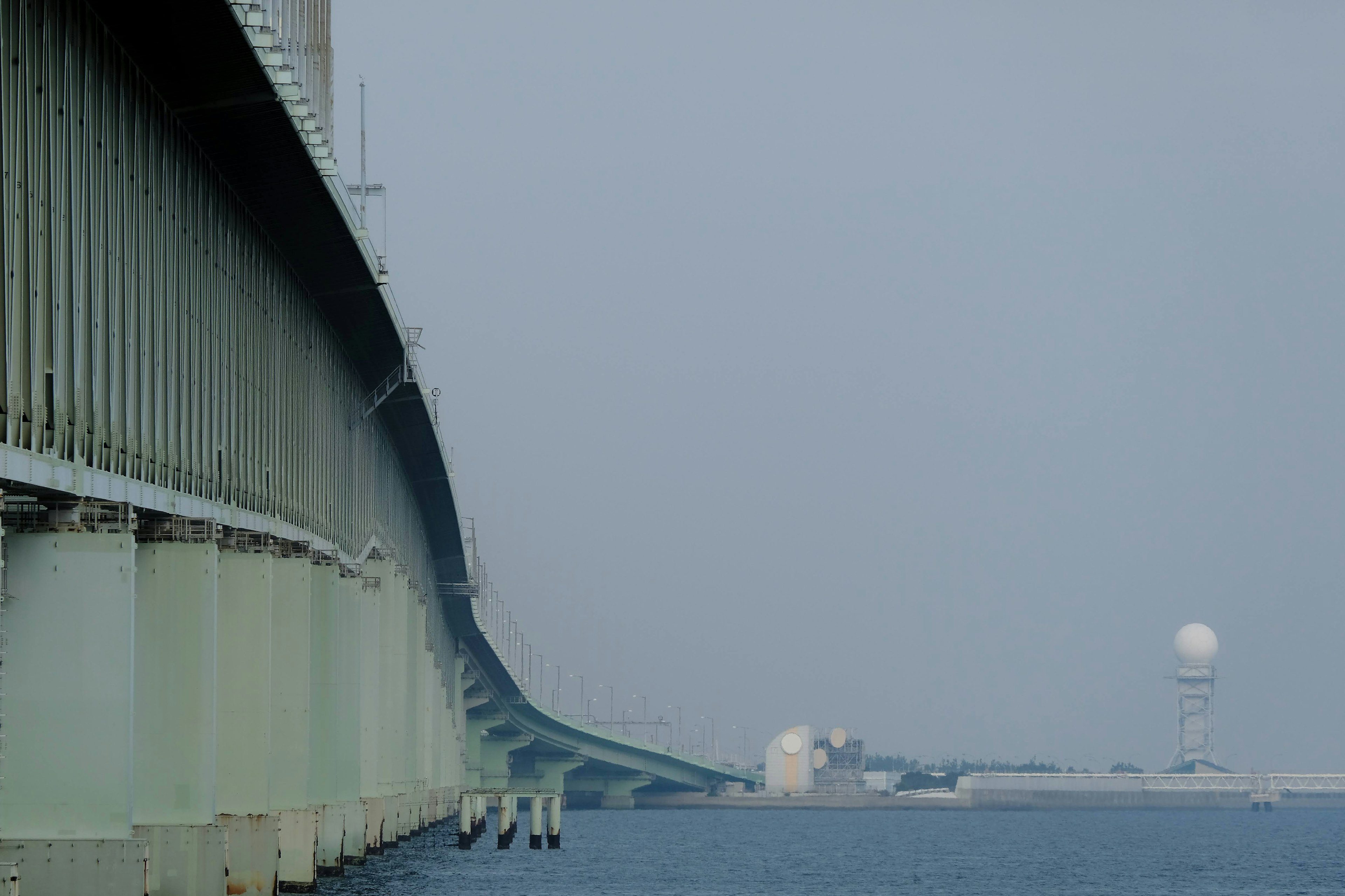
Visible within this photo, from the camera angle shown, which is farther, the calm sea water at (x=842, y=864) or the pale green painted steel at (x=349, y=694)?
the calm sea water at (x=842, y=864)

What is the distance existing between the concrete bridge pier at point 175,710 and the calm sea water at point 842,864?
17.7 metres

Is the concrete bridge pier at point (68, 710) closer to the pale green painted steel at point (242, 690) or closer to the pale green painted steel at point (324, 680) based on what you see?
the pale green painted steel at point (242, 690)

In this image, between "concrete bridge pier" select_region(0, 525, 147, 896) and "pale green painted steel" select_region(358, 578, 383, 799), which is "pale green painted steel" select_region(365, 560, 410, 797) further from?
"concrete bridge pier" select_region(0, 525, 147, 896)

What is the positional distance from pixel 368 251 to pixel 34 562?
88.0 ft

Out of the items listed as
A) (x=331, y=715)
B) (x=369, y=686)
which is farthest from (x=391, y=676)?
(x=331, y=715)

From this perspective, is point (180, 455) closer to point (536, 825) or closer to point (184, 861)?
point (184, 861)

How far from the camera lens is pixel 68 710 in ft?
105

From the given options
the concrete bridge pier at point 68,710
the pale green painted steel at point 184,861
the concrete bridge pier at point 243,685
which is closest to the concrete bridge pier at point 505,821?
the concrete bridge pier at point 243,685

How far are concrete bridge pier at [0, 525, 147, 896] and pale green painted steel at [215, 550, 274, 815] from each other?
41.6ft

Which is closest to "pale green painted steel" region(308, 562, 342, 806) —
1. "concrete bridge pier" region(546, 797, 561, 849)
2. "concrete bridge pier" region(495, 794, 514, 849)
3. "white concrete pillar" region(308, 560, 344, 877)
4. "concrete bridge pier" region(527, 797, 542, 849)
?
"white concrete pillar" region(308, 560, 344, 877)

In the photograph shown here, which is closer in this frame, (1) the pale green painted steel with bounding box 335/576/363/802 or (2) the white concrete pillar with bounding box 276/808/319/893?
(2) the white concrete pillar with bounding box 276/808/319/893

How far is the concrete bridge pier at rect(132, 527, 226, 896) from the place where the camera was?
123 ft

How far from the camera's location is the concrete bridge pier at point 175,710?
123 ft

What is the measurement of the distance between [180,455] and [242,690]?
25.8 feet
